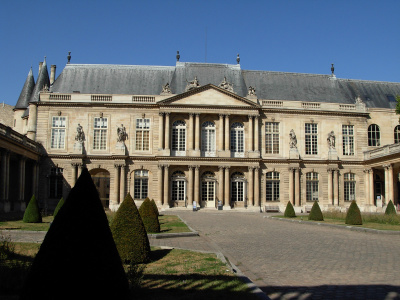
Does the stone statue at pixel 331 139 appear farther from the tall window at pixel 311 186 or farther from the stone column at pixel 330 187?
the tall window at pixel 311 186

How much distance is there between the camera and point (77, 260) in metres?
4.48

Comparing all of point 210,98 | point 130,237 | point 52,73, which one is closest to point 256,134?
point 210,98

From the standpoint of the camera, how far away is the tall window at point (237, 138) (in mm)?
39531

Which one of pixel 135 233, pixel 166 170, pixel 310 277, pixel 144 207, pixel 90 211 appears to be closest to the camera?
pixel 90 211

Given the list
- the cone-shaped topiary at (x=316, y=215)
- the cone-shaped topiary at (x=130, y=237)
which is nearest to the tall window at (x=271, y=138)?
the cone-shaped topiary at (x=316, y=215)

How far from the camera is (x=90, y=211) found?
16.2 feet

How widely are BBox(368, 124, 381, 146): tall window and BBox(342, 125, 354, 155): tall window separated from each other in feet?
7.82

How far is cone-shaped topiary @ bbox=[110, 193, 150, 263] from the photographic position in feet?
31.3

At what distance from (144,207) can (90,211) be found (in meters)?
11.3

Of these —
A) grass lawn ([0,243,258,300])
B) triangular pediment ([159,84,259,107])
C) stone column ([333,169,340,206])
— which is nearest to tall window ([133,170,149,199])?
triangular pediment ([159,84,259,107])

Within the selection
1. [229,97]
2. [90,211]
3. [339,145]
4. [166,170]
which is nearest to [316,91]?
[339,145]

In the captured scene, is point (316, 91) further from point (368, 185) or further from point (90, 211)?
point (90, 211)

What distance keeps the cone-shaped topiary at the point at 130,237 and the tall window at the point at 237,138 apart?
1174 inches

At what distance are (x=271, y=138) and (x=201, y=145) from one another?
6783mm
